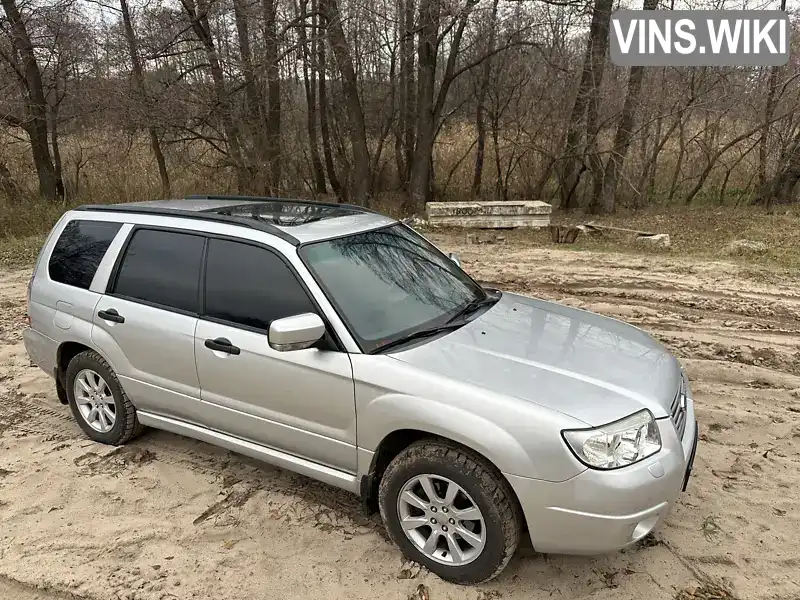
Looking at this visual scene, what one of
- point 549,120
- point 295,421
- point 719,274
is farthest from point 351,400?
point 549,120

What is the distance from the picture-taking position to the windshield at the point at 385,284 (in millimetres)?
3299

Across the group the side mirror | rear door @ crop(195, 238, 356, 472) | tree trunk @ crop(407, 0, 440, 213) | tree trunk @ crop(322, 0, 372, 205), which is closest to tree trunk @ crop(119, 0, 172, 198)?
tree trunk @ crop(322, 0, 372, 205)

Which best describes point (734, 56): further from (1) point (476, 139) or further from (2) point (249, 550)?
(2) point (249, 550)

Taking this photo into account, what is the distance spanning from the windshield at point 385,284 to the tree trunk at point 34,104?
14780 mm

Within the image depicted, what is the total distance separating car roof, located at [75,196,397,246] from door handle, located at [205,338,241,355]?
2.23ft

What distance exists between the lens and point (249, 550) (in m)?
3.24

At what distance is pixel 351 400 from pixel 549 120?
44.4 feet

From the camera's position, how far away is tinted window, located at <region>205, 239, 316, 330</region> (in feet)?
11.1

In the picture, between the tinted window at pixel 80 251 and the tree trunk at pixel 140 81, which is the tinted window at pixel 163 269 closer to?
the tinted window at pixel 80 251

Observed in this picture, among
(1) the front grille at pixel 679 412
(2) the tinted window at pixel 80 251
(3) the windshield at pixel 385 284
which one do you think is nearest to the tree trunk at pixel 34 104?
(2) the tinted window at pixel 80 251

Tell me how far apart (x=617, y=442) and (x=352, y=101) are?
530 inches

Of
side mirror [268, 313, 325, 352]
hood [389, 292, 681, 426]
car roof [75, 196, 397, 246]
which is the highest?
car roof [75, 196, 397, 246]

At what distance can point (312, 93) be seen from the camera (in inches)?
628

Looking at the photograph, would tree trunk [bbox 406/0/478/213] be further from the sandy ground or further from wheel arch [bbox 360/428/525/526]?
wheel arch [bbox 360/428/525/526]
